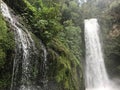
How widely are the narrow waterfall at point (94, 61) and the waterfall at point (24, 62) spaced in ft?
32.2

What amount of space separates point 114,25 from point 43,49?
493 inches

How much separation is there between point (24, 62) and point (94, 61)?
38.7 feet

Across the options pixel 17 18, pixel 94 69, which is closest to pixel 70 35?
pixel 94 69

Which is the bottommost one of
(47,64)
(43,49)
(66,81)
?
(66,81)

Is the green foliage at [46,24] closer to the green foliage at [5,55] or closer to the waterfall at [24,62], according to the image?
the waterfall at [24,62]

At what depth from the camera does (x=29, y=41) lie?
702 cm

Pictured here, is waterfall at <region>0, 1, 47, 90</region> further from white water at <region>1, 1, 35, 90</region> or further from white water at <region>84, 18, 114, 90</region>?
white water at <region>84, 18, 114, 90</region>

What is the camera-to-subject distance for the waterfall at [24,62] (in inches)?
246

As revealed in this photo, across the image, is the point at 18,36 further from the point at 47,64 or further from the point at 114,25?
Answer: the point at 114,25

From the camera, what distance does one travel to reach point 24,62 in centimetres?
650

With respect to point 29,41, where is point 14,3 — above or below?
above

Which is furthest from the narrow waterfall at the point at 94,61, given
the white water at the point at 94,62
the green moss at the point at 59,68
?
the green moss at the point at 59,68

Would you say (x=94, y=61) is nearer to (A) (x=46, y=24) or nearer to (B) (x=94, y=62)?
(B) (x=94, y=62)

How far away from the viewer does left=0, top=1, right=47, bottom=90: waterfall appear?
246 inches
